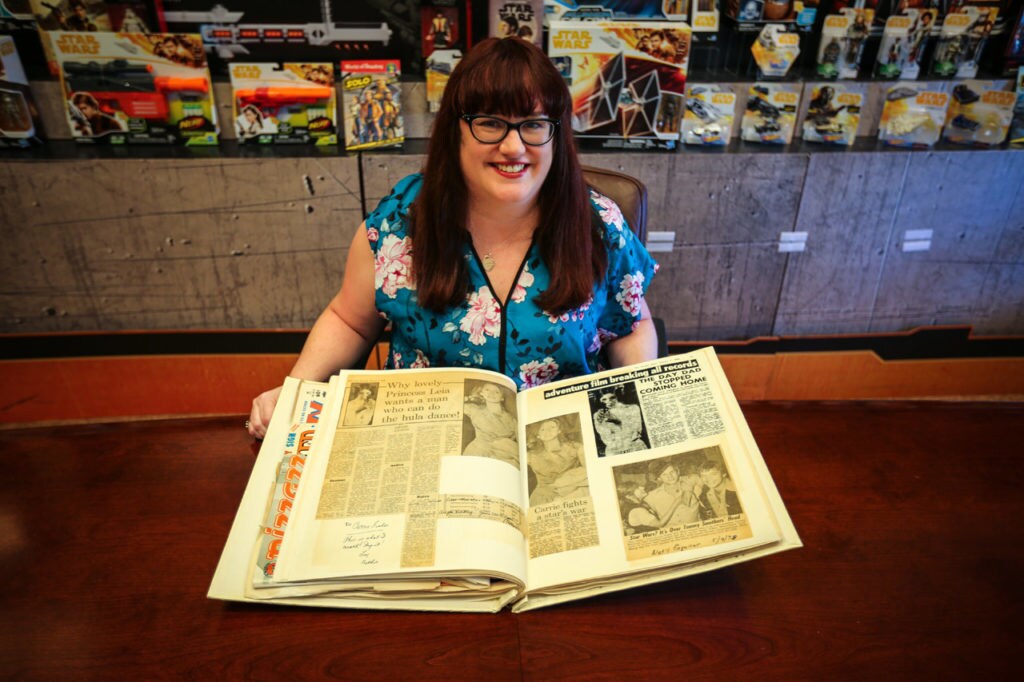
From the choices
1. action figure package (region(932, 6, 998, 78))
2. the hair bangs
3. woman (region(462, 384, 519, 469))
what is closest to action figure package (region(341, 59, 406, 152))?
the hair bangs

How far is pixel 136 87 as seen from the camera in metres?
1.98

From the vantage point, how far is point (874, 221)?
2270mm

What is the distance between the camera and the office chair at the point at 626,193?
150 centimetres

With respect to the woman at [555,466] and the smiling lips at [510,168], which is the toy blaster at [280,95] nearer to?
the smiling lips at [510,168]

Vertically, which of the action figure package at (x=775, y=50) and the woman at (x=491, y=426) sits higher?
the action figure package at (x=775, y=50)

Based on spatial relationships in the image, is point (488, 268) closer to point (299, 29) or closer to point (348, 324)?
point (348, 324)

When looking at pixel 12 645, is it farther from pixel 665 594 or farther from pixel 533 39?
pixel 533 39

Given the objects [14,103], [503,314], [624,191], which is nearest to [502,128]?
[503,314]

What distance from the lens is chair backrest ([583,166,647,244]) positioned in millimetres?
1503

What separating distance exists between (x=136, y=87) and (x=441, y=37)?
0.93 m

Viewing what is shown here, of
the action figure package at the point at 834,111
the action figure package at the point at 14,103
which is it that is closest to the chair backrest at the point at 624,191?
the action figure package at the point at 834,111

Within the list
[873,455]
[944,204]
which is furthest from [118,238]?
[944,204]

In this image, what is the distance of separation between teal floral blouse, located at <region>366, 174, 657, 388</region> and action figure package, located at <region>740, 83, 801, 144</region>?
1.09 meters

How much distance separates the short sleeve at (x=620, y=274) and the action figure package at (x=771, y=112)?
1069mm
